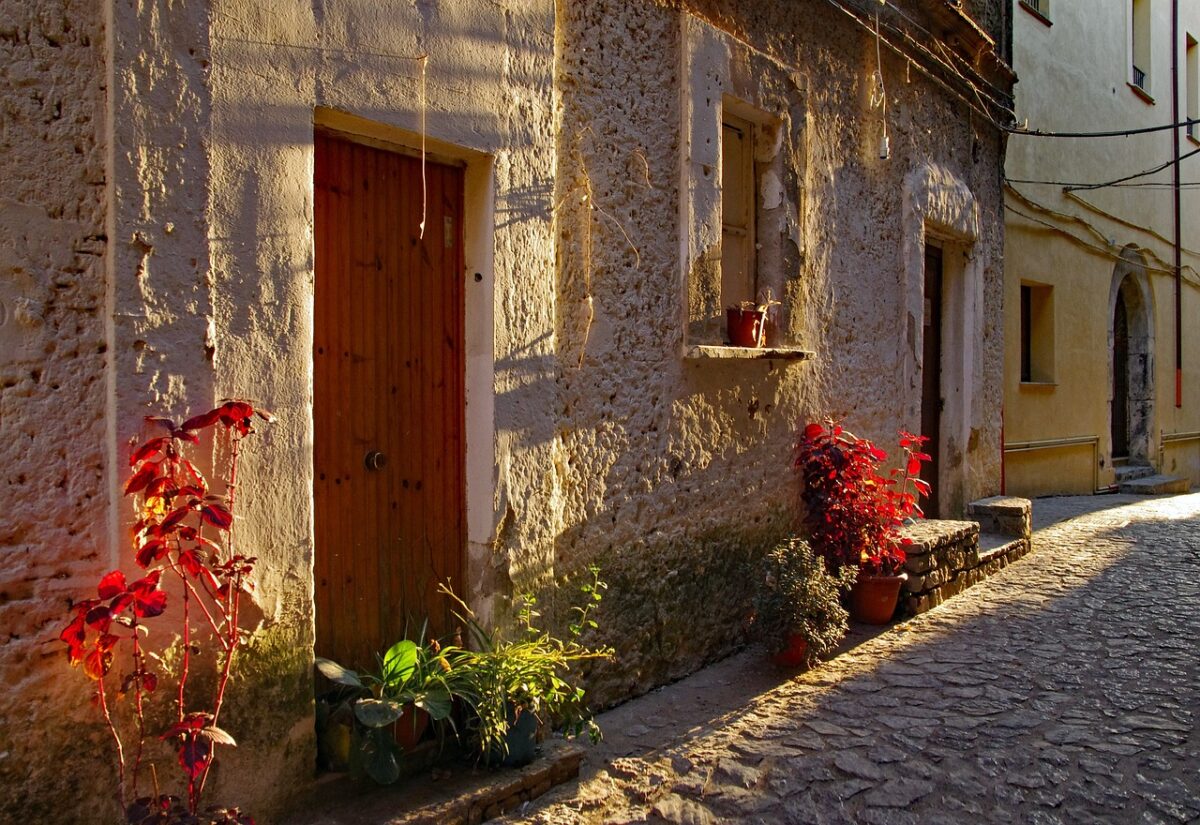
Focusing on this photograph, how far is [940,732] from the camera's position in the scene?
3791mm

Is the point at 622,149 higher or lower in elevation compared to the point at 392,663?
higher

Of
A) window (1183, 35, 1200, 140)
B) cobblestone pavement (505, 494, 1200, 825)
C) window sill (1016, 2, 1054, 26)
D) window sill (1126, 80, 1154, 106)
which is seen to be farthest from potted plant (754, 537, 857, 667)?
window (1183, 35, 1200, 140)

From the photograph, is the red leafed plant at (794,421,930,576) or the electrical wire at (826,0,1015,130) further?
the electrical wire at (826,0,1015,130)

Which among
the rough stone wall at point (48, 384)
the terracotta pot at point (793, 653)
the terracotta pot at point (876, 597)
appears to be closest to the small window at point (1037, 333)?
the terracotta pot at point (876, 597)

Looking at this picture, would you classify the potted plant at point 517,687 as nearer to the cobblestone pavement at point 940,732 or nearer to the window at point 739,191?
the cobblestone pavement at point 940,732

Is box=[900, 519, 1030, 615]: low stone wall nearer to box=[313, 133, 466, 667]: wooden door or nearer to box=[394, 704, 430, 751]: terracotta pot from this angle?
box=[313, 133, 466, 667]: wooden door

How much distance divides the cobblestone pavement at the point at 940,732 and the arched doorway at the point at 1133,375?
8.18 m

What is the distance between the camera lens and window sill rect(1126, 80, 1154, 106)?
478 inches

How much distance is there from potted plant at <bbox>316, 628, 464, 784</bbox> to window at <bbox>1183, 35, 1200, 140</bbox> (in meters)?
15.0

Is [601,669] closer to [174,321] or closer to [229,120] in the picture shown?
[174,321]

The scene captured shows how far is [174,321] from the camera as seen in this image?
→ 8.30ft

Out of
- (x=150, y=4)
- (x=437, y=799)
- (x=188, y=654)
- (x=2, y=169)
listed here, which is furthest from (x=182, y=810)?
(x=150, y=4)

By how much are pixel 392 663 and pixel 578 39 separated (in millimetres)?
2554

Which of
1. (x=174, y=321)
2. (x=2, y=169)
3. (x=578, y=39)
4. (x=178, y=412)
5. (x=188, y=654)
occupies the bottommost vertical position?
(x=188, y=654)
